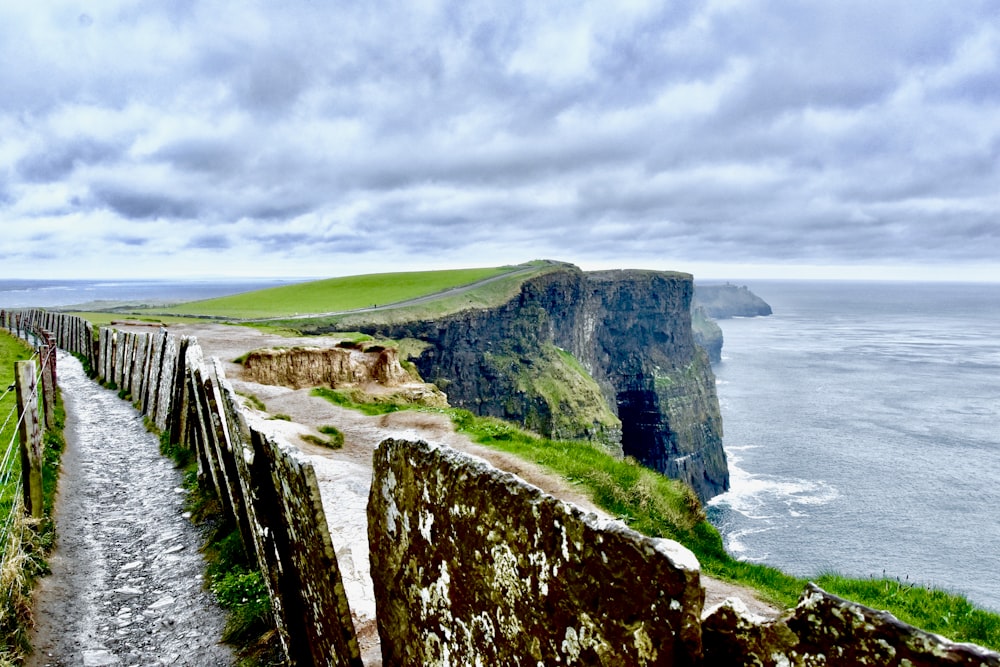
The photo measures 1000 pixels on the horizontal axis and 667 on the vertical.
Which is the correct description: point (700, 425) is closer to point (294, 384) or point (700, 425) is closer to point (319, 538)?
point (294, 384)

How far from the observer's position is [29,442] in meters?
10.9

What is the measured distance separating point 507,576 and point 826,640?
1743 millimetres

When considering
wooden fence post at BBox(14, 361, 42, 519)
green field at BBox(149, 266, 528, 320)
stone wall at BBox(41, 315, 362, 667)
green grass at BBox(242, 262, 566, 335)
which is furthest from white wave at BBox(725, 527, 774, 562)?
wooden fence post at BBox(14, 361, 42, 519)

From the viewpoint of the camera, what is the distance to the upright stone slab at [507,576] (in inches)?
115

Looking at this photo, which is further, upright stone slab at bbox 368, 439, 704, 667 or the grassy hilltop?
the grassy hilltop

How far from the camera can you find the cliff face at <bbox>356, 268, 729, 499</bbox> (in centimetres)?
9044

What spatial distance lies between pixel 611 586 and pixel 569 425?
86.5 m

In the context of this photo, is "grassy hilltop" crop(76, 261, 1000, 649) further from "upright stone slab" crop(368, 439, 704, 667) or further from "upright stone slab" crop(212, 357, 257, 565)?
"upright stone slab" crop(368, 439, 704, 667)

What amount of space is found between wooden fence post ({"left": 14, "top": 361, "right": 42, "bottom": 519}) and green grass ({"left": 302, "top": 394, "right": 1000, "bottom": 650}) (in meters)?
10.00

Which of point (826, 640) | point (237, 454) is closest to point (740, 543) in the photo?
point (237, 454)

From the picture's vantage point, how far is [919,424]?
10206 centimetres

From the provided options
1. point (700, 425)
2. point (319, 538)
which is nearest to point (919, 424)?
point (700, 425)

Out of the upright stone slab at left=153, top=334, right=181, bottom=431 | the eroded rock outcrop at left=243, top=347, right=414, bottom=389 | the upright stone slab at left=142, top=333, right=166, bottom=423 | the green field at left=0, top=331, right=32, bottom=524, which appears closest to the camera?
the green field at left=0, top=331, right=32, bottom=524

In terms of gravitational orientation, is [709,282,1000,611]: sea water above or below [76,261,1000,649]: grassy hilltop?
below
